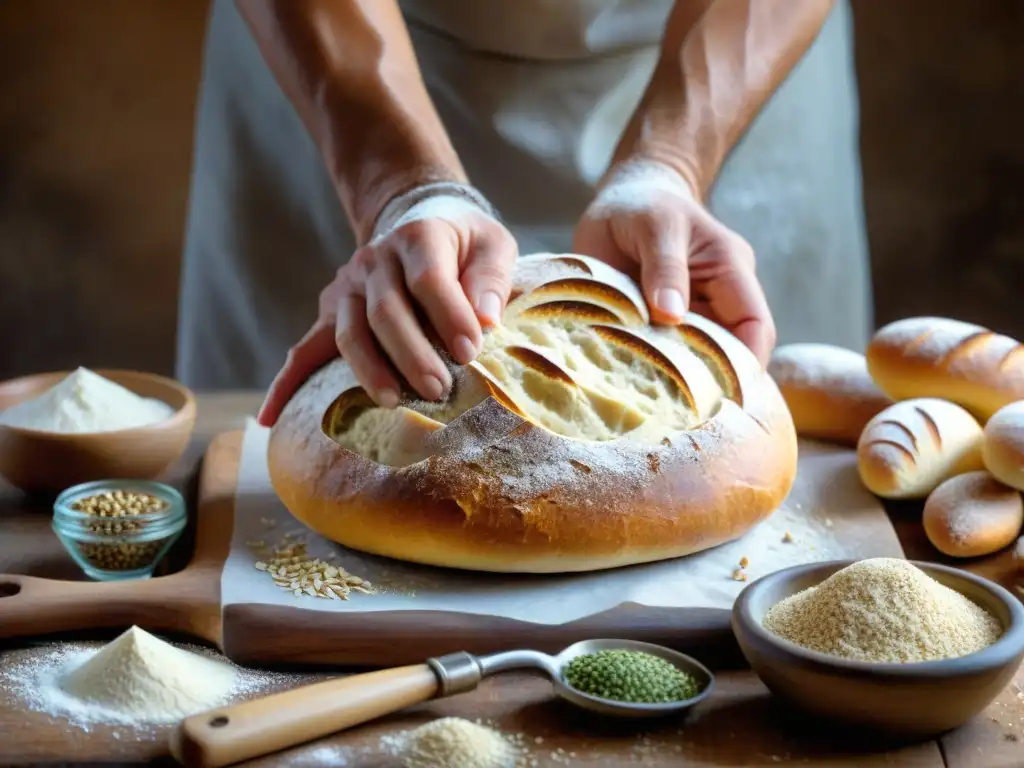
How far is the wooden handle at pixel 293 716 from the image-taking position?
3.73ft

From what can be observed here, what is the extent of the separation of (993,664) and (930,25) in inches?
134

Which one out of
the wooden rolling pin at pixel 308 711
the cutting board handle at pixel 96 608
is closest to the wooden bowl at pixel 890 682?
the wooden rolling pin at pixel 308 711

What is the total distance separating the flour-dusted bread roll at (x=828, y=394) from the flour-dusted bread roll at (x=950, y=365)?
6 centimetres

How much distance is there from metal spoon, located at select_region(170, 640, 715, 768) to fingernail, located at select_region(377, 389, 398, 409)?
343 mm

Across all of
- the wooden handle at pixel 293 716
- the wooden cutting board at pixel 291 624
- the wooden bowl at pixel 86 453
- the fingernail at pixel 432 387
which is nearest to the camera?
the wooden handle at pixel 293 716

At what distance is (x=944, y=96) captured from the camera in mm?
4180

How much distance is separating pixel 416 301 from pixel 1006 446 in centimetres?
75

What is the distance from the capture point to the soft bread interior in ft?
4.98

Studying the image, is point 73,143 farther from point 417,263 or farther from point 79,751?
point 79,751

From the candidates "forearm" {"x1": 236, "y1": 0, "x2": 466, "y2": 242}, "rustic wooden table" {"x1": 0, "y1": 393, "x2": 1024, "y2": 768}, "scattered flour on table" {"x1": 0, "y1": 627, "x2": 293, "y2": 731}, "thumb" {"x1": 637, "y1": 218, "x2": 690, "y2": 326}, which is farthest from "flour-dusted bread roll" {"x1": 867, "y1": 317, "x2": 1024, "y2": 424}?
"scattered flour on table" {"x1": 0, "y1": 627, "x2": 293, "y2": 731}

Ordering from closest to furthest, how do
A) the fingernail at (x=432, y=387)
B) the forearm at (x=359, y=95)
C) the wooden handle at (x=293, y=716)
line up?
the wooden handle at (x=293, y=716), the fingernail at (x=432, y=387), the forearm at (x=359, y=95)

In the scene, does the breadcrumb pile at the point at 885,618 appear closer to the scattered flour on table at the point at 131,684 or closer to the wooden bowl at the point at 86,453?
the scattered flour on table at the point at 131,684

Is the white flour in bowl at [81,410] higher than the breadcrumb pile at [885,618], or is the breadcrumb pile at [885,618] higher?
the breadcrumb pile at [885,618]

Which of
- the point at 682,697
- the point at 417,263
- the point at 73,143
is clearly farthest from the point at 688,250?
the point at 73,143
